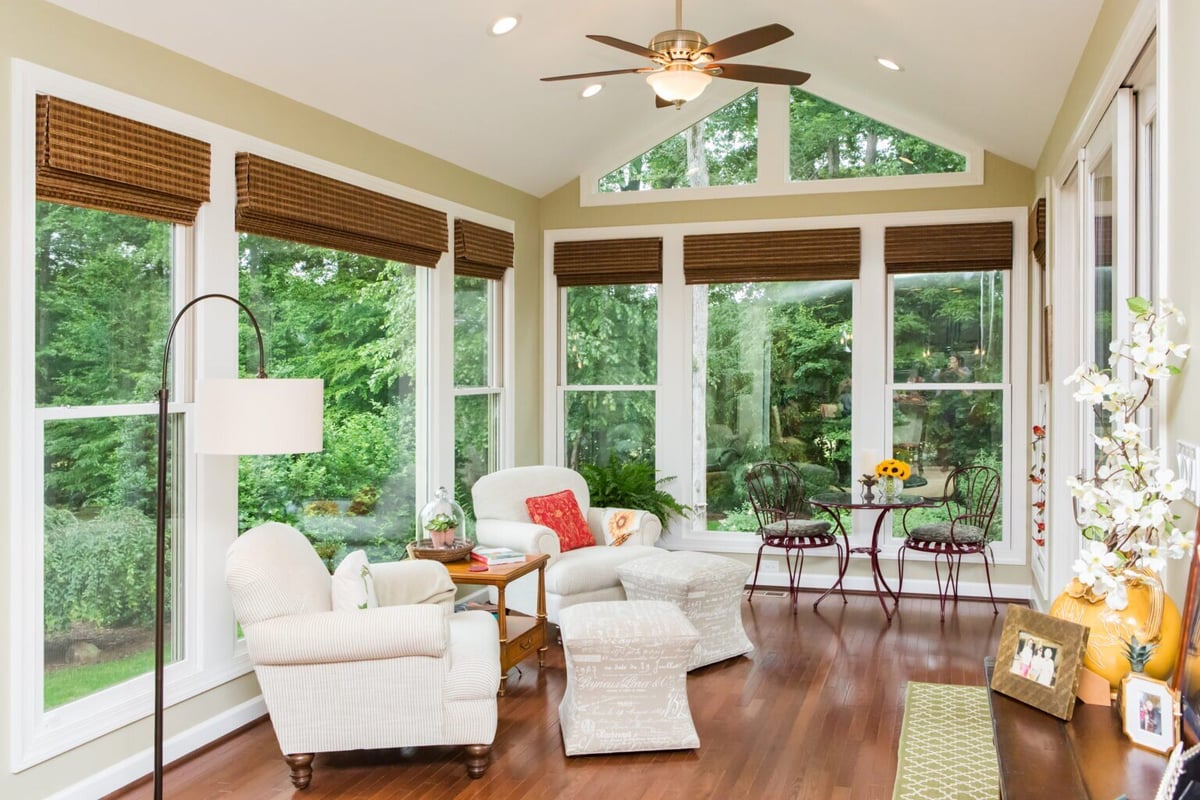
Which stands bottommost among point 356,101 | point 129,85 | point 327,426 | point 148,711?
point 148,711

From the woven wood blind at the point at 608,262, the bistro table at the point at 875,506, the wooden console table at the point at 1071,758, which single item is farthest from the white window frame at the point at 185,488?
the bistro table at the point at 875,506

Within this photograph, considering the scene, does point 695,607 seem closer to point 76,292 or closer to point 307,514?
point 307,514

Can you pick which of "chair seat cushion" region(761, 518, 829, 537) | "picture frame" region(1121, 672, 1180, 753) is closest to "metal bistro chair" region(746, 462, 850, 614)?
"chair seat cushion" region(761, 518, 829, 537)

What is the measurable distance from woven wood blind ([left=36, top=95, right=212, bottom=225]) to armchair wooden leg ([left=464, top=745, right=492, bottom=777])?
2.26 meters

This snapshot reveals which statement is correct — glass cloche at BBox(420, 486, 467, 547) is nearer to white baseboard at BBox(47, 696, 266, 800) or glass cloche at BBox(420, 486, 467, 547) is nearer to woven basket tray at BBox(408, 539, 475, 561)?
woven basket tray at BBox(408, 539, 475, 561)

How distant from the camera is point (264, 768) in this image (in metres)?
3.77

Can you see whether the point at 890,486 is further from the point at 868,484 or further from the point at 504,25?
the point at 504,25

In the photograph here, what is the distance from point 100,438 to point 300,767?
1351mm

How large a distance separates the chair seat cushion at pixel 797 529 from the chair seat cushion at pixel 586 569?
1060 millimetres

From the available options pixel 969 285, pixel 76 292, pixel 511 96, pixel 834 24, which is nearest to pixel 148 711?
pixel 76 292

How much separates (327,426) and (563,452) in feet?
8.58

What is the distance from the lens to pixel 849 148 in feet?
22.0

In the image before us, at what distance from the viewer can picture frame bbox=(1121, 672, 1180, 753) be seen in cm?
187

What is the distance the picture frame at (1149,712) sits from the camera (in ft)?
6.12
